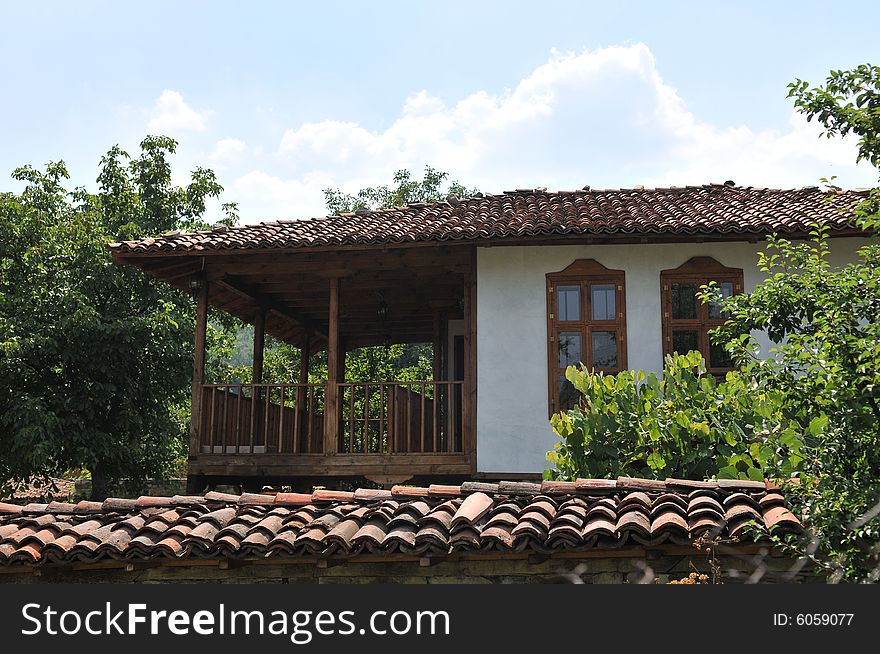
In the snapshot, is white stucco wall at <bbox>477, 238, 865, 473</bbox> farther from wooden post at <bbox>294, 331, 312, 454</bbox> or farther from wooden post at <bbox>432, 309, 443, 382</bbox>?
wooden post at <bbox>432, 309, 443, 382</bbox>

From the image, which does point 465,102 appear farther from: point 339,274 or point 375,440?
point 375,440

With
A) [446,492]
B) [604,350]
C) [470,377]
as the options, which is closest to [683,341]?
[604,350]

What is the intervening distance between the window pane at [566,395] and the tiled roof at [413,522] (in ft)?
13.3

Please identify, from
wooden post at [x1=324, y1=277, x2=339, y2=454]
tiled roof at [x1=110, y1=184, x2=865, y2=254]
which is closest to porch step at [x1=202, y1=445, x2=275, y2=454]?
wooden post at [x1=324, y1=277, x2=339, y2=454]

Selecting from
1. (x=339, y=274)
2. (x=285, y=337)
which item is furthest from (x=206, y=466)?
(x=285, y=337)

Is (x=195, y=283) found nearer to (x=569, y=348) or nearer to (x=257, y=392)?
(x=257, y=392)

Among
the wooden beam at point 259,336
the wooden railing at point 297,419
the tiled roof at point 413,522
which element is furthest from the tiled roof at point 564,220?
the tiled roof at point 413,522

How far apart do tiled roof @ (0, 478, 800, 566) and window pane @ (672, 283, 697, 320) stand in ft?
15.2

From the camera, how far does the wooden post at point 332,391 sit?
1021 centimetres

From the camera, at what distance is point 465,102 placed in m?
14.6

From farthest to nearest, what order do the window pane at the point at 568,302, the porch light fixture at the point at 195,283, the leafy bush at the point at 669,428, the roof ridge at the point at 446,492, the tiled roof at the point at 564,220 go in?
the porch light fixture at the point at 195,283
the window pane at the point at 568,302
the tiled roof at the point at 564,220
the leafy bush at the point at 669,428
the roof ridge at the point at 446,492

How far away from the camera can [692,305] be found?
33.5ft

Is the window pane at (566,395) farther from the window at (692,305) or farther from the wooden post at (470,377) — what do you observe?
the window at (692,305)

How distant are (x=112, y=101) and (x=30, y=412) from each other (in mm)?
5564
